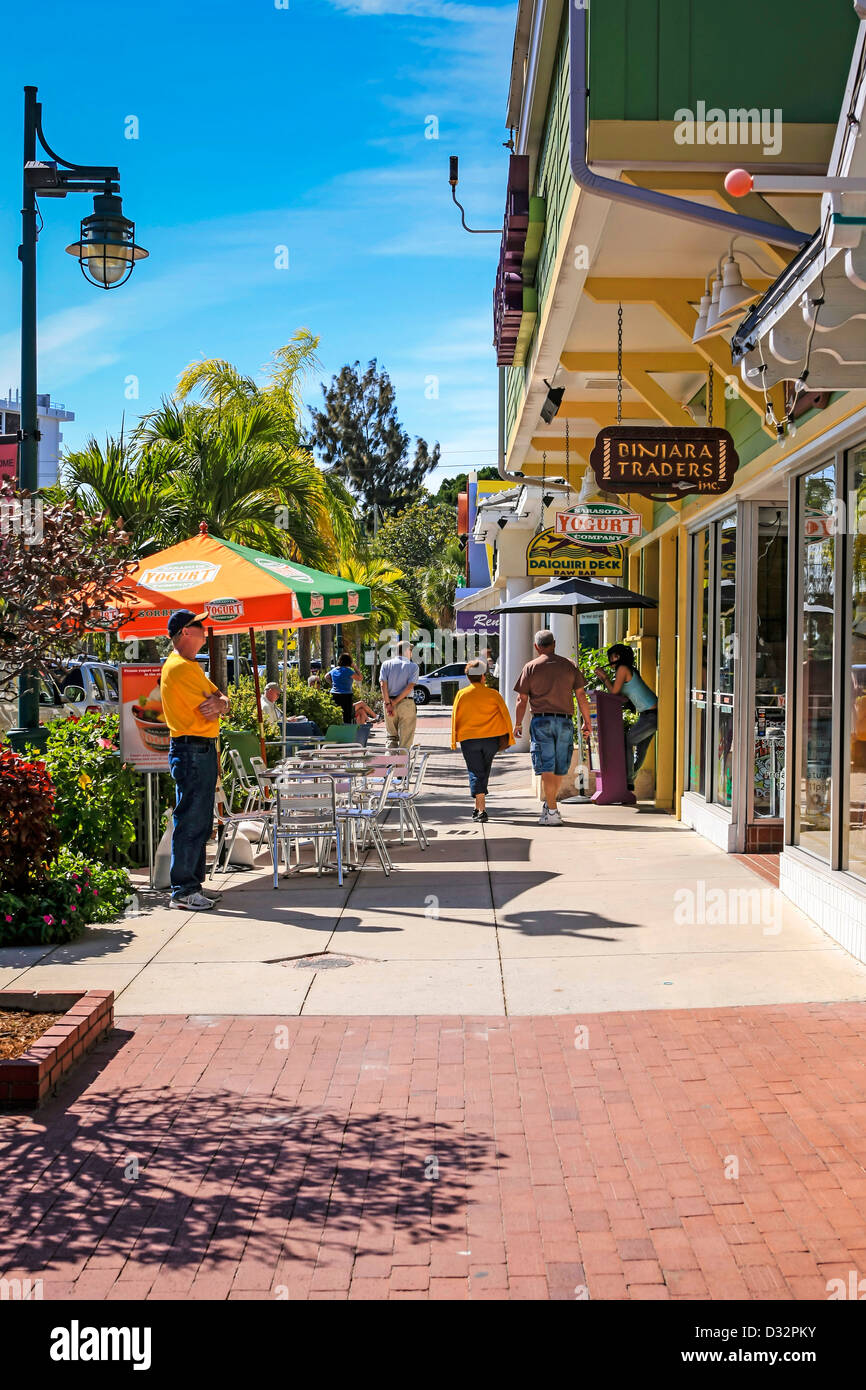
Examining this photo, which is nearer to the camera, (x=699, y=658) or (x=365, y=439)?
(x=699, y=658)

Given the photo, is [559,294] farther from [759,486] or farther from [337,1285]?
[337,1285]

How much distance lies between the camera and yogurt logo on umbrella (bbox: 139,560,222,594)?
1002 cm

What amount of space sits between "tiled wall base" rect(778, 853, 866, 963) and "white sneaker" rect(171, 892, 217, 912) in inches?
148

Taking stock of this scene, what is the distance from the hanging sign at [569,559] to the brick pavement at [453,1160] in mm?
9500

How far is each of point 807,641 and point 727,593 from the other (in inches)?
100

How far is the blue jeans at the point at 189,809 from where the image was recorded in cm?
855

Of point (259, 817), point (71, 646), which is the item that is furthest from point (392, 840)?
point (71, 646)

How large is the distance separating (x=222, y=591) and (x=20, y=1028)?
4.99 metres

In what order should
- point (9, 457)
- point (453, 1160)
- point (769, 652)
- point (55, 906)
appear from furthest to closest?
point (769, 652) < point (9, 457) < point (55, 906) < point (453, 1160)

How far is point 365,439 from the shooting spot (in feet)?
237

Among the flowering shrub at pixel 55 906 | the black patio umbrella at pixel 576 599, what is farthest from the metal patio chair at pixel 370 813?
the black patio umbrella at pixel 576 599

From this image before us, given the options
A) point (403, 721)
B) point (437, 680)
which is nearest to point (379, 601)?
point (437, 680)

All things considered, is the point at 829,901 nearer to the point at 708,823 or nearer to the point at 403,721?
the point at 708,823

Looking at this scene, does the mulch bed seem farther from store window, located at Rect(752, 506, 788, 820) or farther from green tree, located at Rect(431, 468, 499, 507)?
green tree, located at Rect(431, 468, 499, 507)
